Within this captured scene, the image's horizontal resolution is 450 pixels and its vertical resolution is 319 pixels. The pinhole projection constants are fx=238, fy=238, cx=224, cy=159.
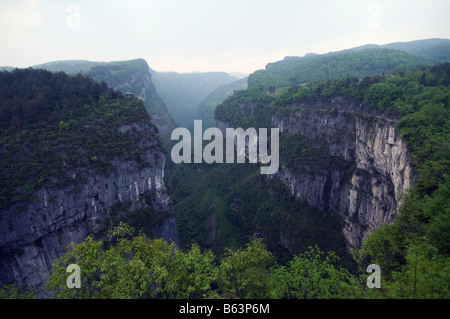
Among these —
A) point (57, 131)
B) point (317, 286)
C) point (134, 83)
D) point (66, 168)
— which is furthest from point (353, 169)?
point (134, 83)

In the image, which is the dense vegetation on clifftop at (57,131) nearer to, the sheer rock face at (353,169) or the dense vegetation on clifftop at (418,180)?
the sheer rock face at (353,169)

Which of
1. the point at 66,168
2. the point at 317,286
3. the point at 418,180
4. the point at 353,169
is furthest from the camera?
the point at 353,169

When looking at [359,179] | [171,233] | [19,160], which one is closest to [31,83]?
[19,160]

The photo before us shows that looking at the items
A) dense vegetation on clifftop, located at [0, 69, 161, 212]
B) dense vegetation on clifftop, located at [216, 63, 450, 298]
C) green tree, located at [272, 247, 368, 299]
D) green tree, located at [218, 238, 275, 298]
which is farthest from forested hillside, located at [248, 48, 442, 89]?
green tree, located at [272, 247, 368, 299]

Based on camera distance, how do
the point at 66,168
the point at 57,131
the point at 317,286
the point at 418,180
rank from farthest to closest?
the point at 57,131 < the point at 66,168 < the point at 418,180 < the point at 317,286

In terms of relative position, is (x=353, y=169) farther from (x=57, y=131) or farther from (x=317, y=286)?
(x=57, y=131)

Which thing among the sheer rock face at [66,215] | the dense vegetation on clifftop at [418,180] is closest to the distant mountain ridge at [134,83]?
the sheer rock face at [66,215]

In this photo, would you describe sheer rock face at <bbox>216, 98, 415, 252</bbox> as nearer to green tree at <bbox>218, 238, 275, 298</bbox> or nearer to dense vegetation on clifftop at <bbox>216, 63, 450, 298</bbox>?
dense vegetation on clifftop at <bbox>216, 63, 450, 298</bbox>
